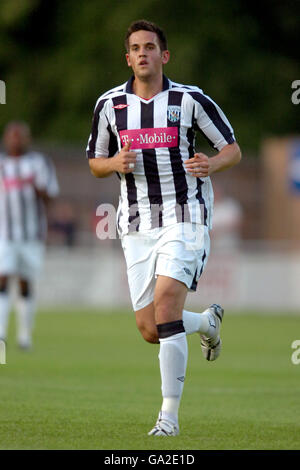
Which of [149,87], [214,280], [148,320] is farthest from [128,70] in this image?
[148,320]

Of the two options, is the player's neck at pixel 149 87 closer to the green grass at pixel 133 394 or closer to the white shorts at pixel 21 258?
the green grass at pixel 133 394

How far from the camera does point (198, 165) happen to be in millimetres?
6840

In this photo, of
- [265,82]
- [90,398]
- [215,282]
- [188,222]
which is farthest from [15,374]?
[265,82]

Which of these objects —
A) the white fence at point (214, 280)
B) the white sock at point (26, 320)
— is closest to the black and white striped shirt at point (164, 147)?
the white sock at point (26, 320)

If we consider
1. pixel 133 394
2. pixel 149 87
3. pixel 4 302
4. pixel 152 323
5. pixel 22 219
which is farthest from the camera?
pixel 22 219

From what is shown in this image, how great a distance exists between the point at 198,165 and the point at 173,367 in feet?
3.90

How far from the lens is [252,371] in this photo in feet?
36.7

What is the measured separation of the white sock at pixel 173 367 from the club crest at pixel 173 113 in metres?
1.32

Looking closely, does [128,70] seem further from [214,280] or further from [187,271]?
[187,271]

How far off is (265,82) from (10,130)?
20.6 m

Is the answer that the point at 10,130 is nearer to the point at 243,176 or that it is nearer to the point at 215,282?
the point at 215,282

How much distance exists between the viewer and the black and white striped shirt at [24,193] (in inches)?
531

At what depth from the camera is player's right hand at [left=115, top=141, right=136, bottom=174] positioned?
6.94 metres

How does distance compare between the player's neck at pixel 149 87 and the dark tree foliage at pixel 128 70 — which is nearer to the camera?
the player's neck at pixel 149 87
